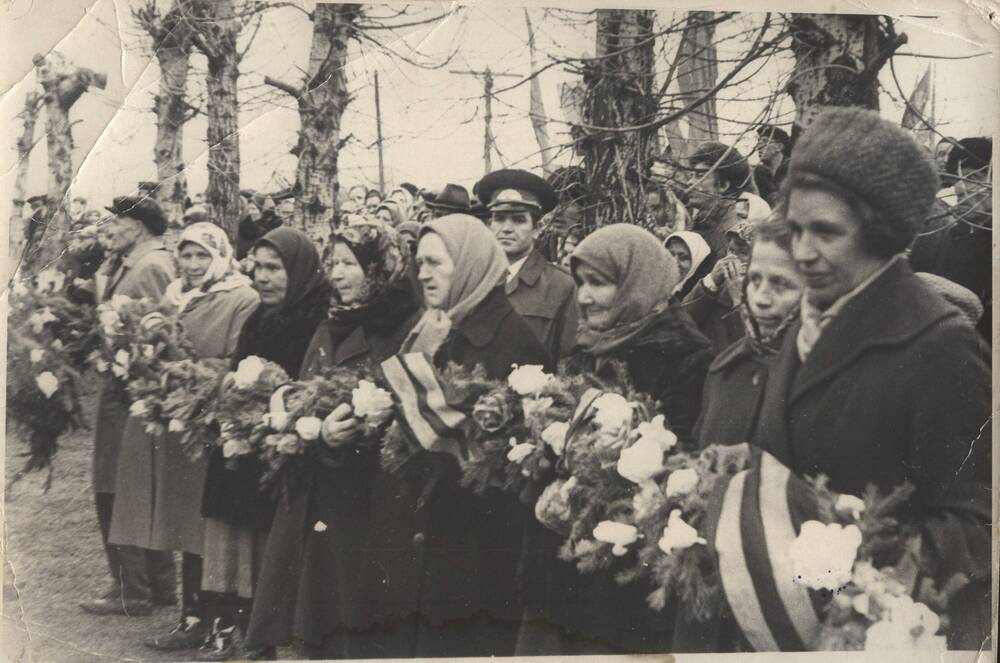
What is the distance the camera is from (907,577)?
3768 millimetres

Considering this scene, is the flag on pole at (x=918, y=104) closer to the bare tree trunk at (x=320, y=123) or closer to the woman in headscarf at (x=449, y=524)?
the woman in headscarf at (x=449, y=524)

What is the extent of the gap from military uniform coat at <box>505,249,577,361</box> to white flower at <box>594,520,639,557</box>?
0.65 metres

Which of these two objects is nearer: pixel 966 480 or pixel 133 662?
pixel 133 662

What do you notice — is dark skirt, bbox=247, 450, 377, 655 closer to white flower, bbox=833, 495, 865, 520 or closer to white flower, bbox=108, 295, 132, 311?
white flower, bbox=108, 295, 132, 311

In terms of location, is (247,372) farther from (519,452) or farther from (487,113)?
(487,113)

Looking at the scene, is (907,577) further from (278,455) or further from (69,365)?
(69,365)

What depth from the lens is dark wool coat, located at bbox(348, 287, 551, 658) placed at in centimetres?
368

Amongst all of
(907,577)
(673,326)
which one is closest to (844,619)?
(907,577)

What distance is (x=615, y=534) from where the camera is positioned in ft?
12.2

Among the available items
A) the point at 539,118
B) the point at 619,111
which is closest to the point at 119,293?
the point at 539,118

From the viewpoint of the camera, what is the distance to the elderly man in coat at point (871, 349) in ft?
12.1

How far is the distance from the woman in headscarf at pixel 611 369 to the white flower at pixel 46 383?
1822mm

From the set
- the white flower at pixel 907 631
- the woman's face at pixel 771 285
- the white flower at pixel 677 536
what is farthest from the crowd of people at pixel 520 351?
the white flower at pixel 677 536

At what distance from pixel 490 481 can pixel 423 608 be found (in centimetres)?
53
